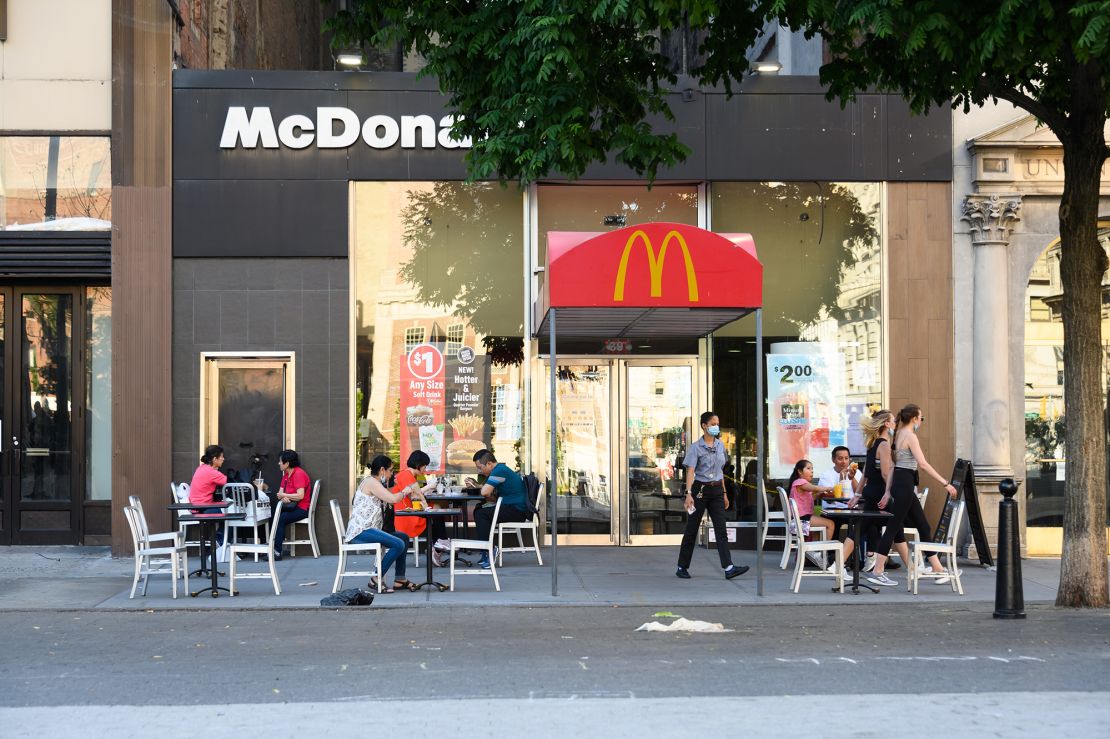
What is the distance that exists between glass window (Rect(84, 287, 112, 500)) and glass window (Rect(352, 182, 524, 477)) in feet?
10.9

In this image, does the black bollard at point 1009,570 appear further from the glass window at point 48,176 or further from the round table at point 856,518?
the glass window at point 48,176

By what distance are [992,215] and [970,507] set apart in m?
3.82

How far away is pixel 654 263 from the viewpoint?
11172 millimetres

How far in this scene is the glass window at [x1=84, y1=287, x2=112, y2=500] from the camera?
1544cm

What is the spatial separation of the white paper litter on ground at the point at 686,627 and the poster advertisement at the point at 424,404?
5.88 meters

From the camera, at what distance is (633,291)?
36.7 feet

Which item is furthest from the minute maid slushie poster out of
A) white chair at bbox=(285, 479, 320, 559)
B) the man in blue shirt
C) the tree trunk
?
white chair at bbox=(285, 479, 320, 559)

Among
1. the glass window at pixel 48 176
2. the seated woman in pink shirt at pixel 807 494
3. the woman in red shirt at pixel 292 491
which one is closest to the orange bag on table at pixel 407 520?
the woman in red shirt at pixel 292 491

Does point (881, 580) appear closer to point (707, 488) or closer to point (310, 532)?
point (707, 488)

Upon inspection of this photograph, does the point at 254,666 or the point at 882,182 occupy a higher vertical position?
the point at 882,182

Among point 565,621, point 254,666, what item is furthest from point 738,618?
point 254,666

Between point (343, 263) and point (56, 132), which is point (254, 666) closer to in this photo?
point (343, 263)

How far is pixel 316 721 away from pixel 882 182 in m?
11.5

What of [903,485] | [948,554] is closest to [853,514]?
[903,485]
